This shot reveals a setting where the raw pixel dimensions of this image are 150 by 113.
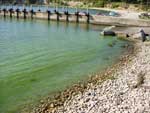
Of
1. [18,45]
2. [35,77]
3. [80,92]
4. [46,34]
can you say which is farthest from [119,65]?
[46,34]

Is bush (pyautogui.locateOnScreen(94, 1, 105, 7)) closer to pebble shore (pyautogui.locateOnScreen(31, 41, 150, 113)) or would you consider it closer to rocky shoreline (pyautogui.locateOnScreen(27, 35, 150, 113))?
rocky shoreline (pyautogui.locateOnScreen(27, 35, 150, 113))

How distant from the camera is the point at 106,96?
2052 cm

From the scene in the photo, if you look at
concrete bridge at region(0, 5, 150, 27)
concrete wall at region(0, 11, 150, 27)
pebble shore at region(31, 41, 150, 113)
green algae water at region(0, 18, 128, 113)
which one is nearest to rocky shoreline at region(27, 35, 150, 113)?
pebble shore at region(31, 41, 150, 113)

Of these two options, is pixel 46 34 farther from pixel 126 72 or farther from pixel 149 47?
pixel 126 72

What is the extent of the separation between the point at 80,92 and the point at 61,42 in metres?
27.0

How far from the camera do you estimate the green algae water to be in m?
24.0

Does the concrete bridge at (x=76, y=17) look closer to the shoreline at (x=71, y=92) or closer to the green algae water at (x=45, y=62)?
the green algae water at (x=45, y=62)

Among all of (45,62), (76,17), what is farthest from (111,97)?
(76,17)

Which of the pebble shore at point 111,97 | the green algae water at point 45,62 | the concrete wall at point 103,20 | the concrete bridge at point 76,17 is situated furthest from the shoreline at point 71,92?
the concrete bridge at point 76,17

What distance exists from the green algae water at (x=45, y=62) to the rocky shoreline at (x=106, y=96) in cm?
148

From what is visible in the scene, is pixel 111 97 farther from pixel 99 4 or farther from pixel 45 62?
pixel 99 4

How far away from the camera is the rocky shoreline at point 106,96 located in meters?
18.4

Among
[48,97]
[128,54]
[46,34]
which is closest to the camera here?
[48,97]

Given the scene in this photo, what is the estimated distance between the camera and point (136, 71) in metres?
27.6
